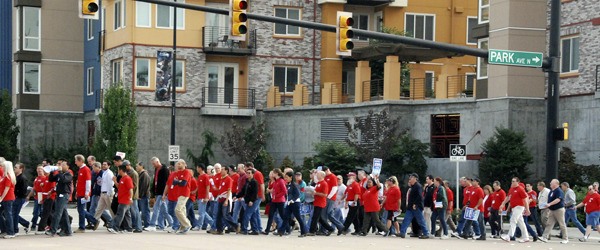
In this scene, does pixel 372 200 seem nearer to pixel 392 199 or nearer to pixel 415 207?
pixel 392 199

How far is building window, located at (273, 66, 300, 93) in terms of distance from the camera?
188 feet

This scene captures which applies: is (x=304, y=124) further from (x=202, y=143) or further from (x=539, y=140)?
(x=539, y=140)

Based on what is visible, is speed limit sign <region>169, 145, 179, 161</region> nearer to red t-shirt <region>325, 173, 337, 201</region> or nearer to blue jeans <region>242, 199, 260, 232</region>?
red t-shirt <region>325, 173, 337, 201</region>

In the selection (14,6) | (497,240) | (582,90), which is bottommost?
(497,240)

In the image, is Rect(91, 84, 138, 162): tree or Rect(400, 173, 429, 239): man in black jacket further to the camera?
Rect(91, 84, 138, 162): tree

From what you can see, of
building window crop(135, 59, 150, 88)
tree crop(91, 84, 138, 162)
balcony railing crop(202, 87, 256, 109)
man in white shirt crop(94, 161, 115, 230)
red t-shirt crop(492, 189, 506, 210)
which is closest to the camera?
man in white shirt crop(94, 161, 115, 230)

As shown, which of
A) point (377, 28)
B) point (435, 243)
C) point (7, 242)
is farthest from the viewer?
point (377, 28)

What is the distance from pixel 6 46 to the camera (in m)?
64.8

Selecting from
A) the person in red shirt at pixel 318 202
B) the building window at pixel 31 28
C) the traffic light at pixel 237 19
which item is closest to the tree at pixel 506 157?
the person in red shirt at pixel 318 202

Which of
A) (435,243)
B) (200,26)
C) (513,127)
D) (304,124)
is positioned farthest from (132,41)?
(435,243)

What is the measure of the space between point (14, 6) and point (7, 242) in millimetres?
39108

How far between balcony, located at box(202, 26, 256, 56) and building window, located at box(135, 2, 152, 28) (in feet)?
8.21

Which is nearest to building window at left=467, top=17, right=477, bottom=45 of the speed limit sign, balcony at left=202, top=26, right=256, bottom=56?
balcony at left=202, top=26, right=256, bottom=56

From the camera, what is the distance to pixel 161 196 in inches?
1199
